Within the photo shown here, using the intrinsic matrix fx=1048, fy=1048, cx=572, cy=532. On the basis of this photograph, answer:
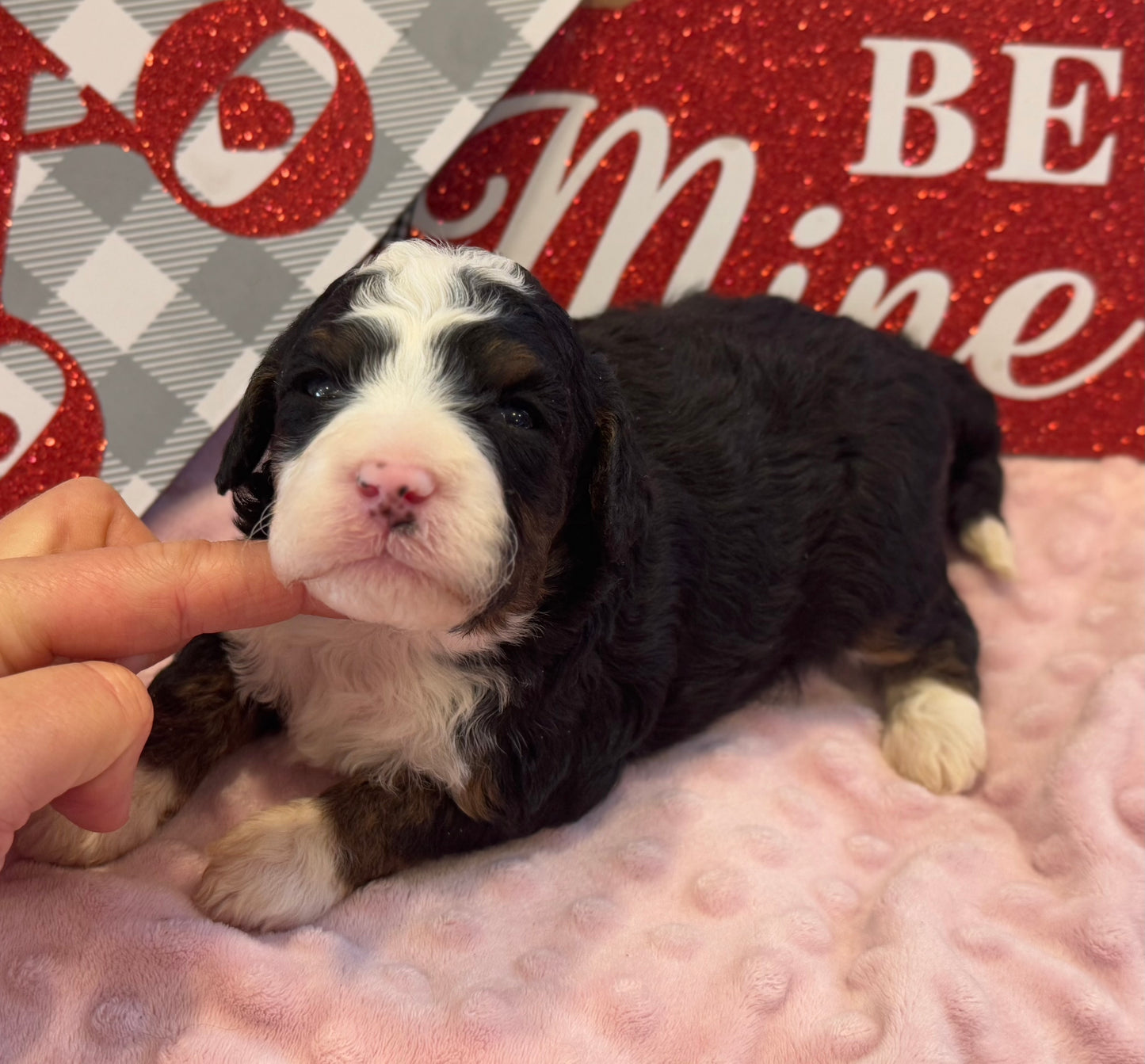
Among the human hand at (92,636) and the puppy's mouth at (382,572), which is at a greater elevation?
the puppy's mouth at (382,572)

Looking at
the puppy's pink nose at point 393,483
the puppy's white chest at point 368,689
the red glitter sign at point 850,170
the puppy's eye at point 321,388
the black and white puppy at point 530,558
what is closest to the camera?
the puppy's pink nose at point 393,483

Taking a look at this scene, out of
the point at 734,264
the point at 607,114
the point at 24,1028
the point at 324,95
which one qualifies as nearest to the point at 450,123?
the point at 324,95

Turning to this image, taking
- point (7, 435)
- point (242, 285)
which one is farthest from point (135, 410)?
point (242, 285)

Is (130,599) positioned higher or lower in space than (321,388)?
lower

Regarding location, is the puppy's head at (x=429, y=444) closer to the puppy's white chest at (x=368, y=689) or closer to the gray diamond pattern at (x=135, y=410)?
the puppy's white chest at (x=368, y=689)

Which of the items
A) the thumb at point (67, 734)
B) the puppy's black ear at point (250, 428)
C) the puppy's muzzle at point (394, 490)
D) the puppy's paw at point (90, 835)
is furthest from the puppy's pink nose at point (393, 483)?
the puppy's paw at point (90, 835)

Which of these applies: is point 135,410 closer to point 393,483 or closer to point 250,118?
point 250,118

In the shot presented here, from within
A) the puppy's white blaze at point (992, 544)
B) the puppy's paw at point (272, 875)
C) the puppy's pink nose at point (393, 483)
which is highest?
the puppy's pink nose at point (393, 483)
